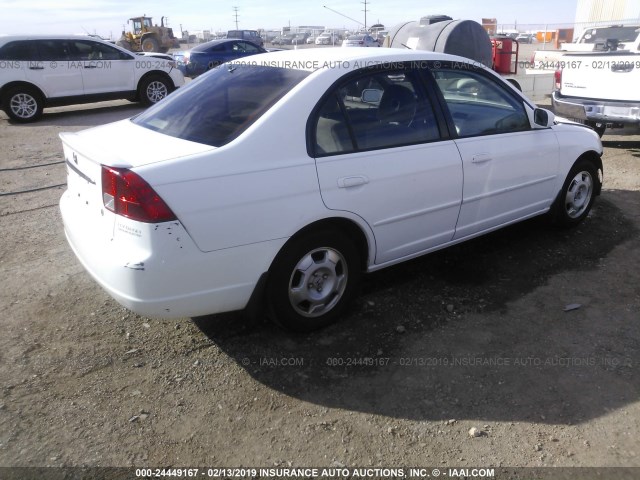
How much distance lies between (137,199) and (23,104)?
10314 millimetres

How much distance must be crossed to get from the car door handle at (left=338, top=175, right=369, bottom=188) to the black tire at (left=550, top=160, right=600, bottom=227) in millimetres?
2343

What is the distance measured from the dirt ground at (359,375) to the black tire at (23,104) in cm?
807

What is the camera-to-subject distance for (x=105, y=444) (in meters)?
2.58

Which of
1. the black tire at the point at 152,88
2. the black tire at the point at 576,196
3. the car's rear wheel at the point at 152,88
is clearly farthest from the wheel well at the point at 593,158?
the car's rear wheel at the point at 152,88

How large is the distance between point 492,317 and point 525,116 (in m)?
1.70

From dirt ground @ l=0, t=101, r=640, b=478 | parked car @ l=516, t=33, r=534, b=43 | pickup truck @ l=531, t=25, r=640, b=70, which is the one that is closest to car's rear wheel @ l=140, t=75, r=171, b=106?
pickup truck @ l=531, t=25, r=640, b=70

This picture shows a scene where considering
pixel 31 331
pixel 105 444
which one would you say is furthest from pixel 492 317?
pixel 31 331

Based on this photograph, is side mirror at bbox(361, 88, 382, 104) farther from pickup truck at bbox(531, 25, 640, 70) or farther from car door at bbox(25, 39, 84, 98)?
car door at bbox(25, 39, 84, 98)

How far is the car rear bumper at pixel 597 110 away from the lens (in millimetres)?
7375

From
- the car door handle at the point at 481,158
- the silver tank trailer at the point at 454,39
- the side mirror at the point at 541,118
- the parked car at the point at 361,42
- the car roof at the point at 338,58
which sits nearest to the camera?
the car roof at the point at 338,58

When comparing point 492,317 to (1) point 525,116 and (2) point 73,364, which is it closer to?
(1) point 525,116

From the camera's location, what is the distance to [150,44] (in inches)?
1308

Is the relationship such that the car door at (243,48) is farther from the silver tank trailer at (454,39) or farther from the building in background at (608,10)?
the building in background at (608,10)

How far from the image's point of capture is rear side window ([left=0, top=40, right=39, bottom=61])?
1080cm
